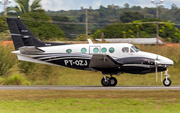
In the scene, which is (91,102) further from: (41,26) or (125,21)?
(125,21)

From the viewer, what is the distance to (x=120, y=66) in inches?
689

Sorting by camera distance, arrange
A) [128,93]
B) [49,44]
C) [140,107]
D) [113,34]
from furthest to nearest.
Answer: [113,34], [49,44], [128,93], [140,107]

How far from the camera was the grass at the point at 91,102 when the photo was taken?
1050 centimetres

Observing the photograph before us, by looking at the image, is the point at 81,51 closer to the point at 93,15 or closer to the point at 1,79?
the point at 1,79

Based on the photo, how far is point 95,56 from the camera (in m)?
16.8

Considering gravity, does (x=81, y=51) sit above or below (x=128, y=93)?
above

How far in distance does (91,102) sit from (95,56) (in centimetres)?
510

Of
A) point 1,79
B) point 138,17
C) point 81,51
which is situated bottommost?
point 1,79

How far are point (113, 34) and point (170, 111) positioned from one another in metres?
50.6

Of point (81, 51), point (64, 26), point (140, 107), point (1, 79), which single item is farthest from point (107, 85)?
point (64, 26)

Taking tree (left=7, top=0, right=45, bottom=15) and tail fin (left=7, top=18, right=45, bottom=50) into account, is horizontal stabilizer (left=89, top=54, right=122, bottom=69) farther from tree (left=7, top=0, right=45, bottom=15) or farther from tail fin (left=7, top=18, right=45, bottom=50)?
tree (left=7, top=0, right=45, bottom=15)

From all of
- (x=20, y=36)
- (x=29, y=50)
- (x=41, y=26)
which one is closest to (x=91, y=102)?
(x=29, y=50)

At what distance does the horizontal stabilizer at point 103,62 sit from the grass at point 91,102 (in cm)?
287

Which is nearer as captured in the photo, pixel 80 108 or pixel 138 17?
pixel 80 108
